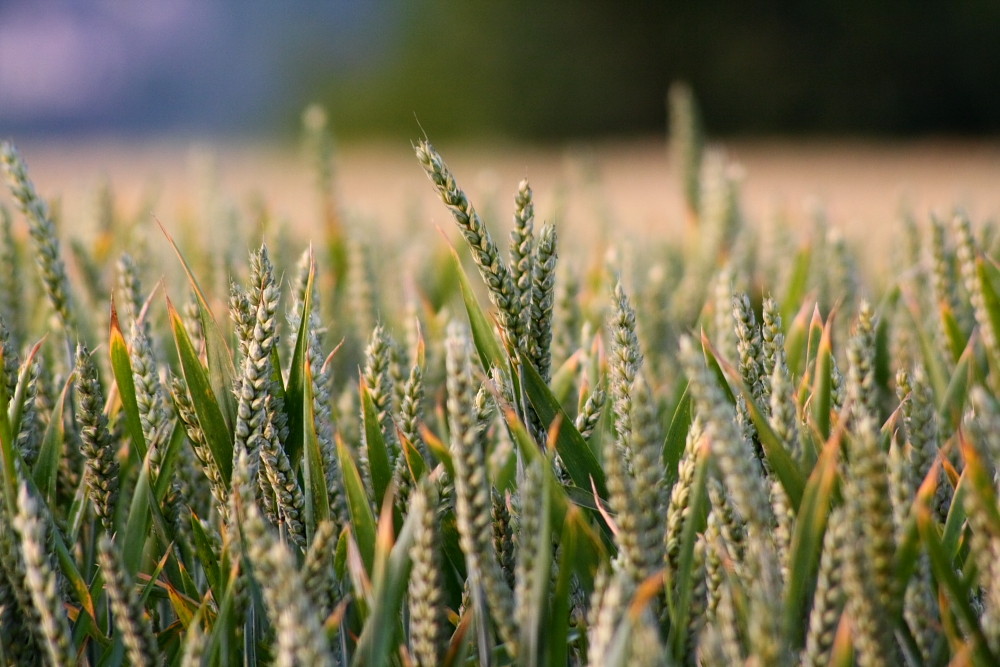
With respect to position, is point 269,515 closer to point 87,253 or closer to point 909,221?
point 87,253

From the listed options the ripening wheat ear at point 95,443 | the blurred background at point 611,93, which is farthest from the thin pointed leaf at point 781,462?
the blurred background at point 611,93

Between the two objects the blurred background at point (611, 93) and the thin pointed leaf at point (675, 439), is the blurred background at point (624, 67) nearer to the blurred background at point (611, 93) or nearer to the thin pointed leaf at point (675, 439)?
the blurred background at point (611, 93)

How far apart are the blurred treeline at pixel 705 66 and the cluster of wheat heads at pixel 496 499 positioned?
11.8m

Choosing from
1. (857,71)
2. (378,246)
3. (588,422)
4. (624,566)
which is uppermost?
(857,71)

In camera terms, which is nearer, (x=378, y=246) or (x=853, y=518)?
(x=853, y=518)

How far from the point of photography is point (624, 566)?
0.78 metres

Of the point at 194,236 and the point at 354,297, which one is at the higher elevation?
the point at 194,236

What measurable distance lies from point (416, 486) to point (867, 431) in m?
0.46

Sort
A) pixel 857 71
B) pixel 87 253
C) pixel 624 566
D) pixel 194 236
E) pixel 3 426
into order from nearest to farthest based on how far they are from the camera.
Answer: pixel 624 566 → pixel 3 426 → pixel 87 253 → pixel 194 236 → pixel 857 71

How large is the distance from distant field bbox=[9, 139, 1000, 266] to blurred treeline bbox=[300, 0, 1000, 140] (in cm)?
93

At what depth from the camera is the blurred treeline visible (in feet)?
38.0

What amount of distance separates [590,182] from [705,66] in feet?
35.8

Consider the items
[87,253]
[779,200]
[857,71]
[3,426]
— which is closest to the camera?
[3,426]

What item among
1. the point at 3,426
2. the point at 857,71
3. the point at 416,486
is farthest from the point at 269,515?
the point at 857,71
